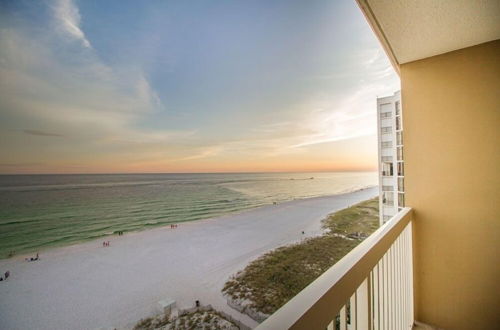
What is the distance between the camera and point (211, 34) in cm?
→ 906

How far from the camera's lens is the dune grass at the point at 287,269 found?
6293mm

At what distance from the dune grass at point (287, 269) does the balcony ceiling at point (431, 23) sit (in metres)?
6.19

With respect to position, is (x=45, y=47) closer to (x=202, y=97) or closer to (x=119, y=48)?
(x=119, y=48)

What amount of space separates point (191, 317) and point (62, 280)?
547 cm

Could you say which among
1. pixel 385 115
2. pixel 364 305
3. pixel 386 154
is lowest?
pixel 364 305

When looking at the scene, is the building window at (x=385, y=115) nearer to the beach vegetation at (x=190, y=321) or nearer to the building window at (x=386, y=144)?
the building window at (x=386, y=144)

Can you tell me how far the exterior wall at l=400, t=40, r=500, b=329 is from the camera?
1.42 m

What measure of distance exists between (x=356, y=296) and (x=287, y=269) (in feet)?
27.0

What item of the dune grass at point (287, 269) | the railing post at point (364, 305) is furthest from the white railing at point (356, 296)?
the dune grass at point (287, 269)

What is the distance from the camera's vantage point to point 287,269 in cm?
790

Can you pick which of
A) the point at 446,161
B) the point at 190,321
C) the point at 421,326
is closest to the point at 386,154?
the point at 446,161

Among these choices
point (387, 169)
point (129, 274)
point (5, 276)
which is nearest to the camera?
point (5, 276)

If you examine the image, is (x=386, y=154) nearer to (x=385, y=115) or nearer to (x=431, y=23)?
(x=385, y=115)

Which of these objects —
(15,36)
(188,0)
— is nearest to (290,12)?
(188,0)
